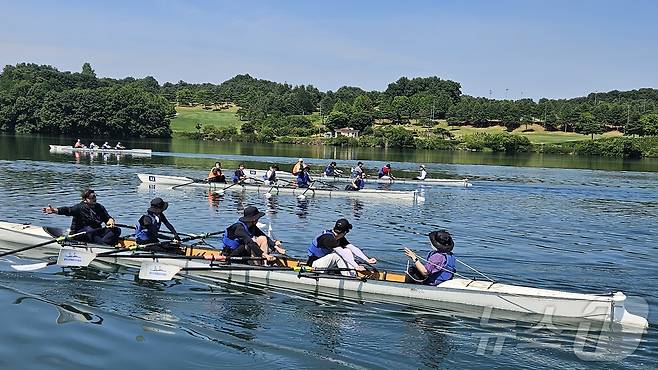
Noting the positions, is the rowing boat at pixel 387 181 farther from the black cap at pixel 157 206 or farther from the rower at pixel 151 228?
the black cap at pixel 157 206

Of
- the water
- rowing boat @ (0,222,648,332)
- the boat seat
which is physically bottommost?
the water

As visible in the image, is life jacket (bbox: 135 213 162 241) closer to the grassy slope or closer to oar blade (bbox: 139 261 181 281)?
oar blade (bbox: 139 261 181 281)

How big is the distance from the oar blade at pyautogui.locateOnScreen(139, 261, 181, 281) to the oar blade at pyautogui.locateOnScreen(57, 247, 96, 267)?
1.80m

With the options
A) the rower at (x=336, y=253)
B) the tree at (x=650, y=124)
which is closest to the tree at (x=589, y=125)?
the tree at (x=650, y=124)

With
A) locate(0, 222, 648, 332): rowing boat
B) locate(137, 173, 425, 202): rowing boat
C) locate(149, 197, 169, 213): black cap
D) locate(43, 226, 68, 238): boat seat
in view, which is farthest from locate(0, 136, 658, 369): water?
locate(137, 173, 425, 202): rowing boat

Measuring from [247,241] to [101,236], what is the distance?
4.66 metres

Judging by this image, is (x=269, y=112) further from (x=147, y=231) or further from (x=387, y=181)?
(x=147, y=231)

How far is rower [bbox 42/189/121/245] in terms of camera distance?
16.8m

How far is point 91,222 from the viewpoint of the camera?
56.2 feet

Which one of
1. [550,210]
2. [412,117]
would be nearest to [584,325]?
[550,210]

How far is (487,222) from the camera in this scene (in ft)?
93.7

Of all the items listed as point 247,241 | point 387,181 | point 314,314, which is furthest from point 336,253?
point 387,181

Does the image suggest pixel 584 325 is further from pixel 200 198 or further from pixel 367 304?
pixel 200 198

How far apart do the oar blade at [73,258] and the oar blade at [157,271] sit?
1.80m
